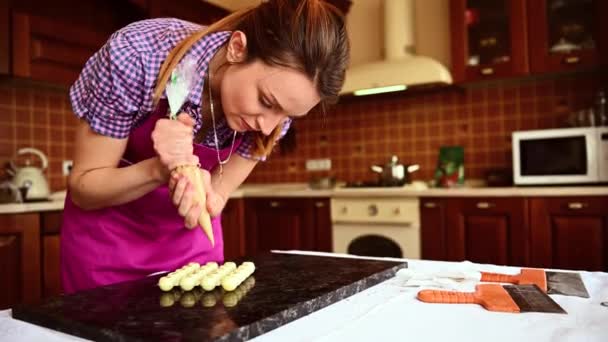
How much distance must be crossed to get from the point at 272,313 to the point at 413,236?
1.99 meters

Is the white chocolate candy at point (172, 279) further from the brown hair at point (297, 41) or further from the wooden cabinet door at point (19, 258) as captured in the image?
the wooden cabinet door at point (19, 258)

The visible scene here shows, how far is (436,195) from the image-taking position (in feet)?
8.05

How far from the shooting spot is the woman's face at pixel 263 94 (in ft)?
2.57

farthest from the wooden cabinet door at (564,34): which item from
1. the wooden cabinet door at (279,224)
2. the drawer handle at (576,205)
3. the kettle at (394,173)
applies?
the wooden cabinet door at (279,224)

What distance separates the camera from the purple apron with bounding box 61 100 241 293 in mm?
913

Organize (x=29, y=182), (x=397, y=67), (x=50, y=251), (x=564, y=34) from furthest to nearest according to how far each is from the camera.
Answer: (x=397, y=67) < (x=564, y=34) < (x=29, y=182) < (x=50, y=251)

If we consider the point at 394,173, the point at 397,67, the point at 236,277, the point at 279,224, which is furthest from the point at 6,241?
the point at 397,67

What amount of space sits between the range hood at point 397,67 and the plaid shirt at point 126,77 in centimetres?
197

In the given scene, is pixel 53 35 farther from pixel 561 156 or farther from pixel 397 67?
pixel 561 156

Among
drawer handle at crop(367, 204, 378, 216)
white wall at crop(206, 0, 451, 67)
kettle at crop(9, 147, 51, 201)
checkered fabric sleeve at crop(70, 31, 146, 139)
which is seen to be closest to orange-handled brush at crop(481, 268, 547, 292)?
checkered fabric sleeve at crop(70, 31, 146, 139)

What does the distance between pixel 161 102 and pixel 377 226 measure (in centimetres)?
189

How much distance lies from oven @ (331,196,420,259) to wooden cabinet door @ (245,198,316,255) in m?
0.19

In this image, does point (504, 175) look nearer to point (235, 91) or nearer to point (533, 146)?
point (533, 146)

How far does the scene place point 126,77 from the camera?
77 centimetres
